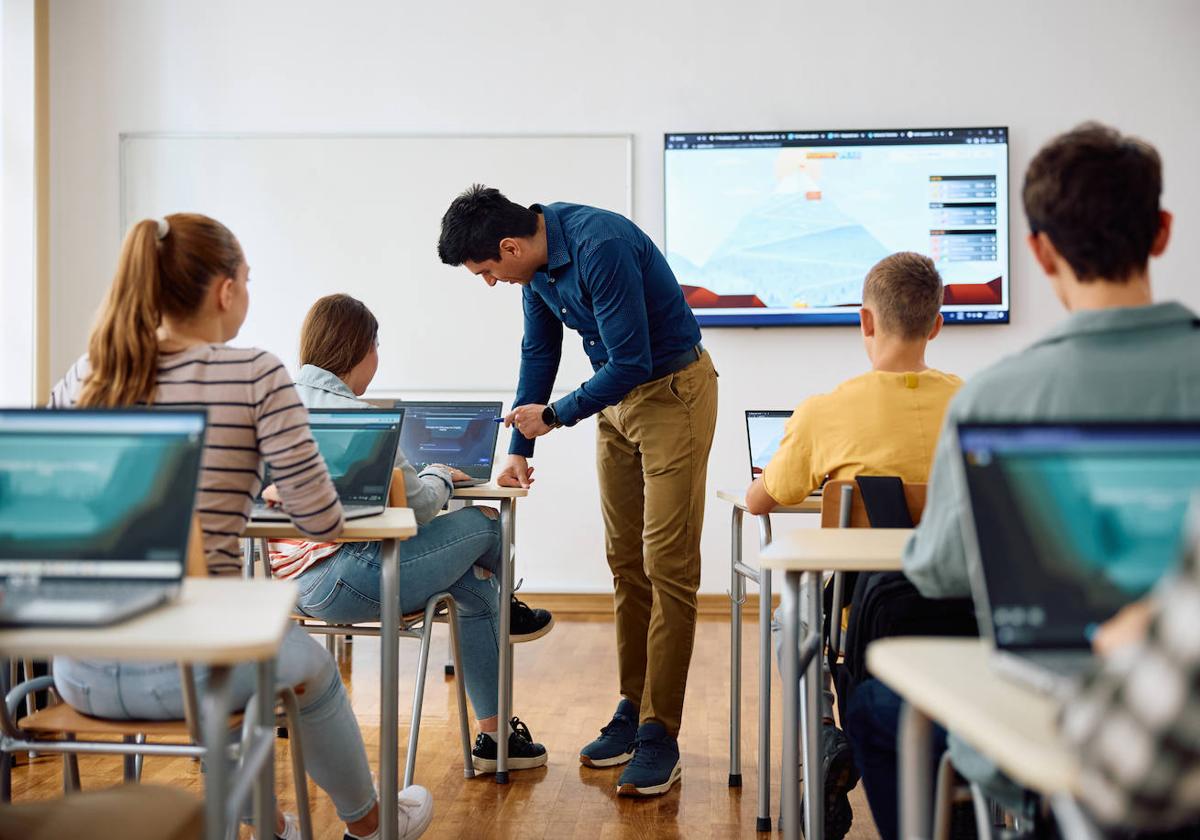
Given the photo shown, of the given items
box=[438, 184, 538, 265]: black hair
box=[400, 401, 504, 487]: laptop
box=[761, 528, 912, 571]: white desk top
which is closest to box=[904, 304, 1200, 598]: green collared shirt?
box=[761, 528, 912, 571]: white desk top

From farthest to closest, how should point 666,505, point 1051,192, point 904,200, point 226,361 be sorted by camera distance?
point 904,200 → point 666,505 → point 226,361 → point 1051,192

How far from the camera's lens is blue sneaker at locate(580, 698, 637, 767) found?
8.89ft

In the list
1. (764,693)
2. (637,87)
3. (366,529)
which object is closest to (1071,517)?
(366,529)

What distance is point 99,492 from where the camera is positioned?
3.95 ft

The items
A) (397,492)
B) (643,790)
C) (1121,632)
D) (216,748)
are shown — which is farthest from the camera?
(643,790)

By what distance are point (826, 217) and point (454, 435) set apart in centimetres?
234

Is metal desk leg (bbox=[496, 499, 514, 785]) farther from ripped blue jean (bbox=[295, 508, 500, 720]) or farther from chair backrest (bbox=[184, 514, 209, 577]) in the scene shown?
chair backrest (bbox=[184, 514, 209, 577])

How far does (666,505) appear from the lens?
2.57 m

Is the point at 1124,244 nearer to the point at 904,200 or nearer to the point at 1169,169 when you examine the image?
the point at 904,200

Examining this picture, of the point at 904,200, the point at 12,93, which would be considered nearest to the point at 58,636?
the point at 904,200

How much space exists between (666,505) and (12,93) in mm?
3815

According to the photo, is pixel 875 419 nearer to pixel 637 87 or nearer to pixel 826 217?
pixel 826 217

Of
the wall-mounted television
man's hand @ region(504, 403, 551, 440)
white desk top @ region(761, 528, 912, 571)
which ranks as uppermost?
the wall-mounted television

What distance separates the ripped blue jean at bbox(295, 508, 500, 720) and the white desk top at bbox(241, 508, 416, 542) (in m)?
0.52
